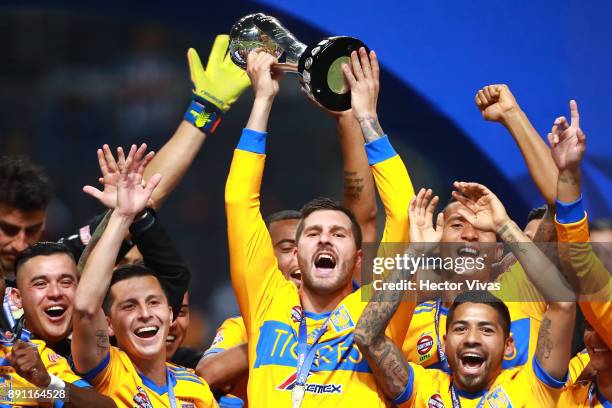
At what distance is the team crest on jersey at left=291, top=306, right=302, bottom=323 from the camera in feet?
16.7

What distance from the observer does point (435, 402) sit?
487 centimetres

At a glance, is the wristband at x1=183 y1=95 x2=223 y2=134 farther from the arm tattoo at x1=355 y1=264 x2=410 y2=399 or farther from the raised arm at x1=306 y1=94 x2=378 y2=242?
the arm tattoo at x1=355 y1=264 x2=410 y2=399

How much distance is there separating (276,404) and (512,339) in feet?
3.08

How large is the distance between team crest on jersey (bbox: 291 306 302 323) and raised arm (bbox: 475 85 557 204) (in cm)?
104

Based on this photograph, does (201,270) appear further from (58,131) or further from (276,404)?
(276,404)

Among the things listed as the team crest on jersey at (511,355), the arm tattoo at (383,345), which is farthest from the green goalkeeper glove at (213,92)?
the team crest on jersey at (511,355)

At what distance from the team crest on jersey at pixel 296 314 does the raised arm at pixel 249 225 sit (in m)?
0.12

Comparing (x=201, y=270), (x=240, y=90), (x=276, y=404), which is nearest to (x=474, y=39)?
(x=240, y=90)

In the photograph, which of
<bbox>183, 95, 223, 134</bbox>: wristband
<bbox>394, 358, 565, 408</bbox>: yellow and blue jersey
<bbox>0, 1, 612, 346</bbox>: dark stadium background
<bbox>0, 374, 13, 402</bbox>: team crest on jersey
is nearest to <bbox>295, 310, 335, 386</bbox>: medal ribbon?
<bbox>394, 358, 565, 408</bbox>: yellow and blue jersey

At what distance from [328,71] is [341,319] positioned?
3.10 feet

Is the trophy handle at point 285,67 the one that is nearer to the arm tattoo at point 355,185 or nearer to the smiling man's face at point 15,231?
the arm tattoo at point 355,185

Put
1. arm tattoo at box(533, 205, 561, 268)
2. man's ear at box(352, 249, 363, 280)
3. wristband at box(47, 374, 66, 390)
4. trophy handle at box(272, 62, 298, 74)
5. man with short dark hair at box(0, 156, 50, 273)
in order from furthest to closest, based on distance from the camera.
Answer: man with short dark hair at box(0, 156, 50, 273), trophy handle at box(272, 62, 298, 74), man's ear at box(352, 249, 363, 280), arm tattoo at box(533, 205, 561, 268), wristband at box(47, 374, 66, 390)

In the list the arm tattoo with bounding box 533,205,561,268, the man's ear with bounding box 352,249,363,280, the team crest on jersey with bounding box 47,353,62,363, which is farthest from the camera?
the man's ear with bounding box 352,249,363,280

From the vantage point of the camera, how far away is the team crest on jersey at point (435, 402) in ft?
15.9
